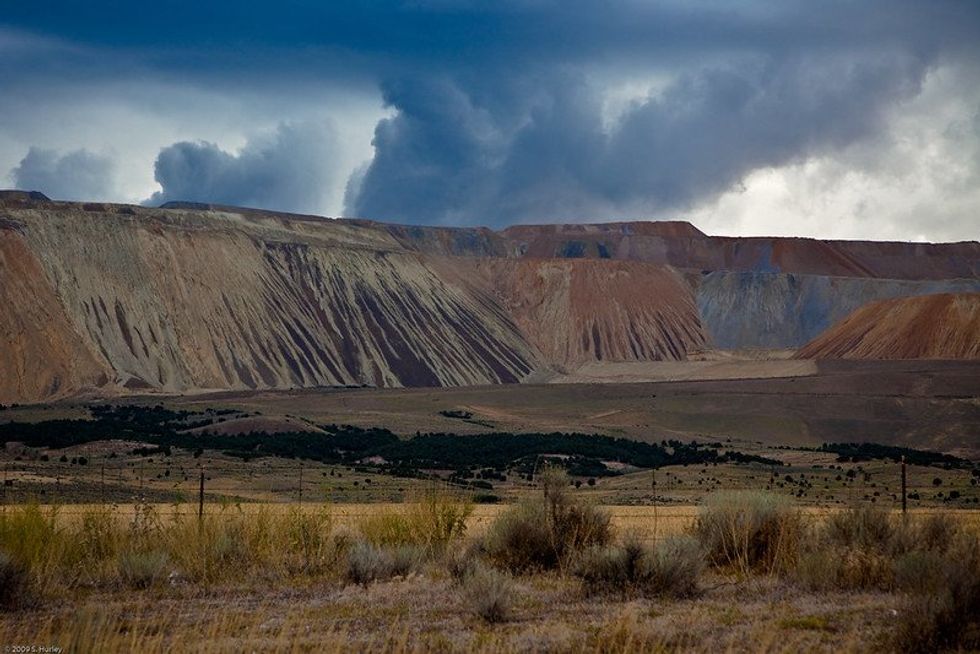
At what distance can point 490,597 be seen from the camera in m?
12.5

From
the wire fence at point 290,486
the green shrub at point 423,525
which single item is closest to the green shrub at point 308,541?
the green shrub at point 423,525

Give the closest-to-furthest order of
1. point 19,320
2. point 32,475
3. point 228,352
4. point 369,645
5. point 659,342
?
1. point 369,645
2. point 32,475
3. point 19,320
4. point 228,352
5. point 659,342

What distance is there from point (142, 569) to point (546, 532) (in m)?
5.32

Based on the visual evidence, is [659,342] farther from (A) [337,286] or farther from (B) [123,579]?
(B) [123,579]

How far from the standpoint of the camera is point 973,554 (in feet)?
45.7

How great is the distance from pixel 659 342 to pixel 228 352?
52567 millimetres

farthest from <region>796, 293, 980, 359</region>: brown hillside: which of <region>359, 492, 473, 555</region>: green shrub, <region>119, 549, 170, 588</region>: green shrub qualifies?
<region>119, 549, 170, 588</region>: green shrub

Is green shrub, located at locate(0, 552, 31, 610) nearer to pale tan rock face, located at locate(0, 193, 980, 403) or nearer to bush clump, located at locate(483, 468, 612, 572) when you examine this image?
bush clump, located at locate(483, 468, 612, 572)

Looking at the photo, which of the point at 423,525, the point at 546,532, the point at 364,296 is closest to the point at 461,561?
the point at 546,532

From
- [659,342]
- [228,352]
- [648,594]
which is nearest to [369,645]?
[648,594]

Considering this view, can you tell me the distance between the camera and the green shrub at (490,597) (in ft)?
41.2

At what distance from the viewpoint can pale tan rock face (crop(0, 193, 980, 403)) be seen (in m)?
94.4

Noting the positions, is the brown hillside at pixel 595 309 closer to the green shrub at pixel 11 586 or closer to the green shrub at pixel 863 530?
the green shrub at pixel 863 530

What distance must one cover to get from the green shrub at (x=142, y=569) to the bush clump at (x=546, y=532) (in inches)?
172
